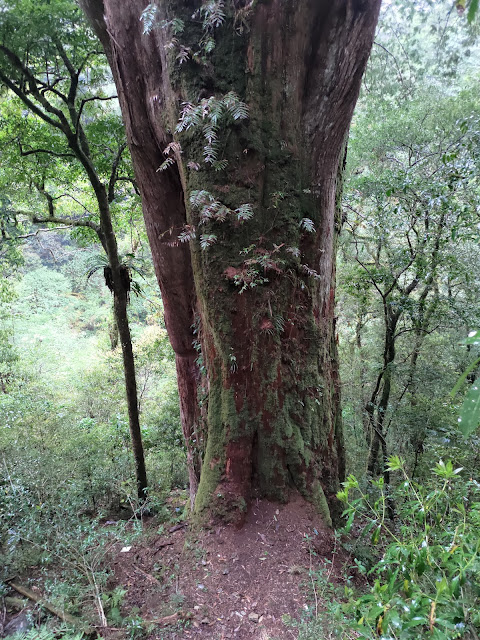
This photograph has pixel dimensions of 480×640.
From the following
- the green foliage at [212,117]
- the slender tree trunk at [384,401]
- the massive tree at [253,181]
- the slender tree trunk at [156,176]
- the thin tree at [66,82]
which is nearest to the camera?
the green foliage at [212,117]

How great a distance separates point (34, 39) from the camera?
4.15m

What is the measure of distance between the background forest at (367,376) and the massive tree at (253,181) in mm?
929

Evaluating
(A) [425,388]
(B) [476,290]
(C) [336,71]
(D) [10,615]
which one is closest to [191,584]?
Answer: (D) [10,615]

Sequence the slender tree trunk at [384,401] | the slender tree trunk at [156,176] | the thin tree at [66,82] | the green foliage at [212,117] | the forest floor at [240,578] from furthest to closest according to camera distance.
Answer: the slender tree trunk at [384,401] → the thin tree at [66,82] → the slender tree trunk at [156,176] → the green foliage at [212,117] → the forest floor at [240,578]

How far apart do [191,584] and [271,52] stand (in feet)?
13.2

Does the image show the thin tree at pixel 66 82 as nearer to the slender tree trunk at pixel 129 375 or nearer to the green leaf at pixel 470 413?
the slender tree trunk at pixel 129 375

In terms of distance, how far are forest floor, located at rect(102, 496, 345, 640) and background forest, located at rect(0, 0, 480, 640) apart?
111 mm

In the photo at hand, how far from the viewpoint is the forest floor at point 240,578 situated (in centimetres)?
233

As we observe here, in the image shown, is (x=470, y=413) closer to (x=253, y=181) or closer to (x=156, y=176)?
(x=253, y=181)

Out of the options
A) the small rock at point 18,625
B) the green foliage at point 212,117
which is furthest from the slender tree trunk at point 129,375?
the green foliage at point 212,117

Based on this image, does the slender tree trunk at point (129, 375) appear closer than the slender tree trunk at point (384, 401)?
Yes

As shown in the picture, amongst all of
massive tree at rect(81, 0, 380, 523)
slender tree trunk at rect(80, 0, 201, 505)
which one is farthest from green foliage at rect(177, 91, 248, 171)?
slender tree trunk at rect(80, 0, 201, 505)

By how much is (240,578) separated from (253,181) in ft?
9.90

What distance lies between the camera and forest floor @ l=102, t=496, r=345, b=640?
2.33 metres
